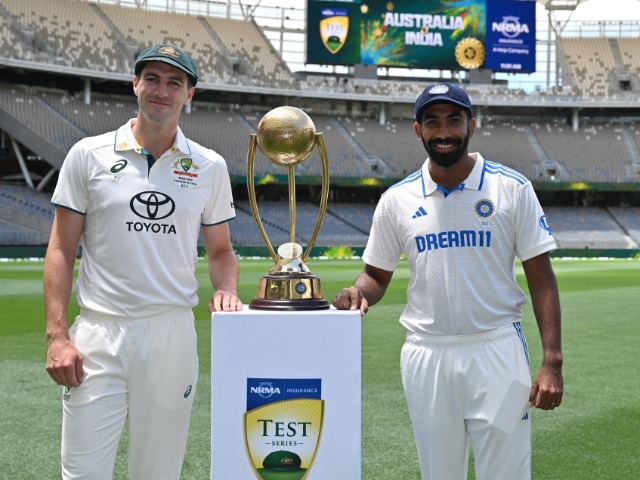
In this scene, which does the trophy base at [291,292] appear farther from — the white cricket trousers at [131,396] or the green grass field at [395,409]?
the green grass field at [395,409]

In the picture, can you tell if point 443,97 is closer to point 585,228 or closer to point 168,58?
point 168,58

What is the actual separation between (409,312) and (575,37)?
56469 mm

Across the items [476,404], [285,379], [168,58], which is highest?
[168,58]

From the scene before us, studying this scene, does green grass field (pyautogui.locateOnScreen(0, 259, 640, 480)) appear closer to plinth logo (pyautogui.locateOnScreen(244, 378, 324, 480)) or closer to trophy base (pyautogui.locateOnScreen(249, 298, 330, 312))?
plinth logo (pyautogui.locateOnScreen(244, 378, 324, 480))

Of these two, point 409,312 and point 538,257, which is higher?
point 538,257

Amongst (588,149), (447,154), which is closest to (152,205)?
(447,154)

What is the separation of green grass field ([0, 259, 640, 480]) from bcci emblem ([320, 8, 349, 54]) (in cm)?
3461

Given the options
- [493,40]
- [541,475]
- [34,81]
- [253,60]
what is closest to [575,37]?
[493,40]

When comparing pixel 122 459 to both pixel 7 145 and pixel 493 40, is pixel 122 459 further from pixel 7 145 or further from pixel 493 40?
pixel 493 40

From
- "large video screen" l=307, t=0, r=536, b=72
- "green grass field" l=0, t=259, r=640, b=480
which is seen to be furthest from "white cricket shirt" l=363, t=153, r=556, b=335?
"large video screen" l=307, t=0, r=536, b=72

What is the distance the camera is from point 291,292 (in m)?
3.17

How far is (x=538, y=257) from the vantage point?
318 cm

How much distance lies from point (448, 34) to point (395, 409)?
43181 mm

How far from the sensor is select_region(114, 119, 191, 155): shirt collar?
317cm
